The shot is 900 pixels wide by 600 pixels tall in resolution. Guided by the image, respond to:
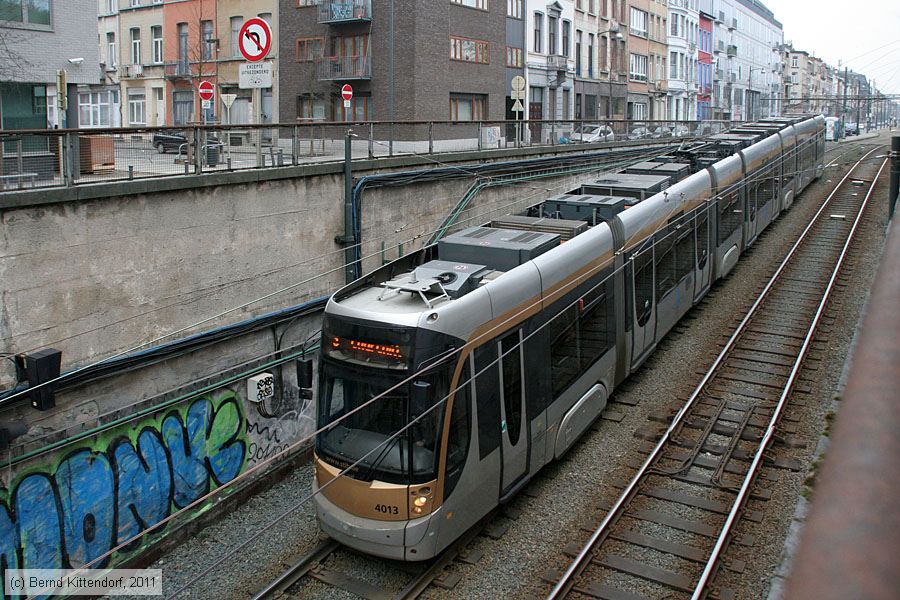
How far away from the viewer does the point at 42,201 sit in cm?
1130

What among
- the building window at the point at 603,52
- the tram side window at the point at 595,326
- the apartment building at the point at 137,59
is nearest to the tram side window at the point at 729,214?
the tram side window at the point at 595,326

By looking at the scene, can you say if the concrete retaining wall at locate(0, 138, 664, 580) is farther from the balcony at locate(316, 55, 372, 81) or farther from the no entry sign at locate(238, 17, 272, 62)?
the balcony at locate(316, 55, 372, 81)

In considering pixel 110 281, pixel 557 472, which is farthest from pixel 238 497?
pixel 557 472

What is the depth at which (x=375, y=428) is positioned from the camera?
30.6 ft

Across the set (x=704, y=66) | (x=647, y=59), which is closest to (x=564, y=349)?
(x=647, y=59)

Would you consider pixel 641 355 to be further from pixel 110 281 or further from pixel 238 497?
pixel 110 281

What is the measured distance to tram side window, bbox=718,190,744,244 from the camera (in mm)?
19328

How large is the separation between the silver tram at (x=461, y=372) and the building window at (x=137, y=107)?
124 feet

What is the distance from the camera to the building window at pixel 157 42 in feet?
143

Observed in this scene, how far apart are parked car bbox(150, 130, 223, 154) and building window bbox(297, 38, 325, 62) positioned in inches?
960

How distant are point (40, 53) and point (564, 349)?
39.0ft

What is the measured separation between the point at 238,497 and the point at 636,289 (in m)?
7.14

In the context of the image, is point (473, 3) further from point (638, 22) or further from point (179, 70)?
point (638, 22)

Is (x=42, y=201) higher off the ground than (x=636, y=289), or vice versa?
(x=42, y=201)
